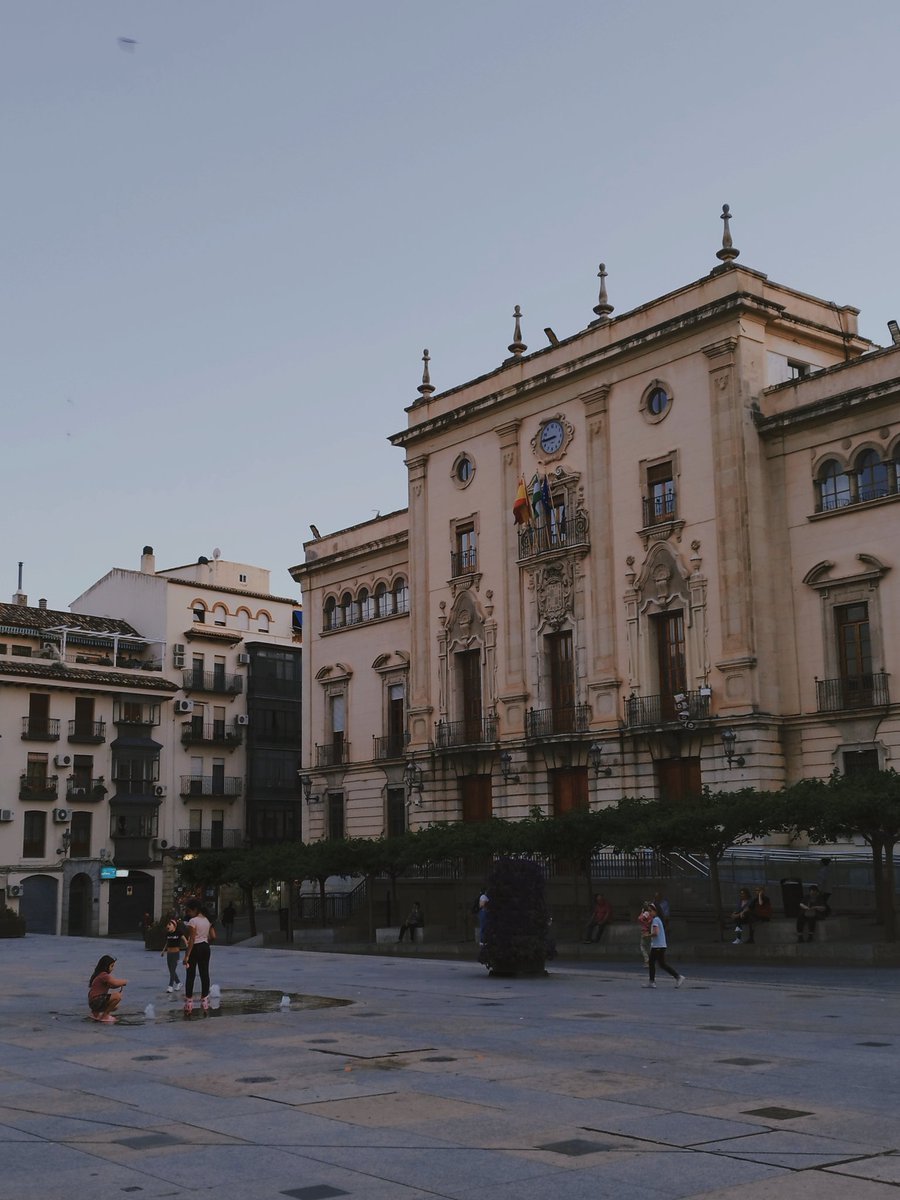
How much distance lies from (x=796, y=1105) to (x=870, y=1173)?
8.40 feet

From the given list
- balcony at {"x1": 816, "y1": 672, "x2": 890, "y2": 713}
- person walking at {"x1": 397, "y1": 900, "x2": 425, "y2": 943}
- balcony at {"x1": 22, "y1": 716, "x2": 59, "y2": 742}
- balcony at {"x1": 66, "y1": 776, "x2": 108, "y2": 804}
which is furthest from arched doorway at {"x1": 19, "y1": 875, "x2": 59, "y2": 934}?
balcony at {"x1": 816, "y1": 672, "x2": 890, "y2": 713}

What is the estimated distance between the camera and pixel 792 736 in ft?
126

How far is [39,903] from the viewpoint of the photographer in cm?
6003

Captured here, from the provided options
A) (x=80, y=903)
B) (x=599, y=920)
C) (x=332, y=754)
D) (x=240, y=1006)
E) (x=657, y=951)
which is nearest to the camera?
(x=240, y=1006)

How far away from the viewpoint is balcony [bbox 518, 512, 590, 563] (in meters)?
44.5

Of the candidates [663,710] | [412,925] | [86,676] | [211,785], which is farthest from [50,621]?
[663,710]

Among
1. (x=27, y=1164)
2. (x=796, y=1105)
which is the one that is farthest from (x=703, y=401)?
(x=27, y=1164)

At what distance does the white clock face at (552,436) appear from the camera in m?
46.2

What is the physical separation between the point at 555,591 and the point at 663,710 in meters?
6.39

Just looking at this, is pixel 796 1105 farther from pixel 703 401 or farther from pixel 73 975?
pixel 703 401

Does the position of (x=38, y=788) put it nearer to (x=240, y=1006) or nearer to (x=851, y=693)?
(x=851, y=693)

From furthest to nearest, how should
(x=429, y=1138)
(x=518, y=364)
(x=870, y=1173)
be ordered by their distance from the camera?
(x=518, y=364), (x=429, y=1138), (x=870, y=1173)

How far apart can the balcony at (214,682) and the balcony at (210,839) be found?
694 centimetres

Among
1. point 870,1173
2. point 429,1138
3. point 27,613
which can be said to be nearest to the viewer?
point 870,1173
